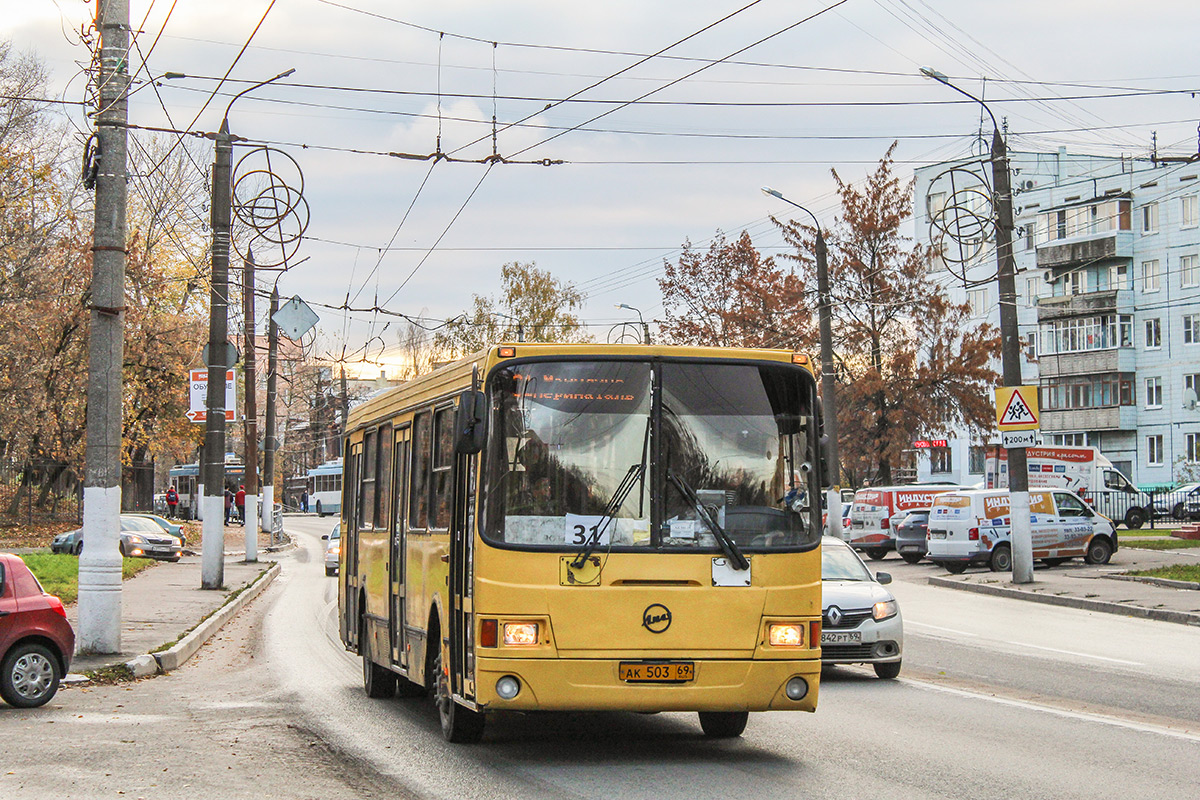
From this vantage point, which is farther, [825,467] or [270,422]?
[270,422]

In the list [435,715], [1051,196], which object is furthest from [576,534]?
[1051,196]

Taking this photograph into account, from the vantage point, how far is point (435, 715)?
1211 cm

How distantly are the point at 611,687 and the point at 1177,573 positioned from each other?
21.9 meters

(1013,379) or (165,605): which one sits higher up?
(1013,379)

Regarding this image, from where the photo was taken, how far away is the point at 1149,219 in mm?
68125

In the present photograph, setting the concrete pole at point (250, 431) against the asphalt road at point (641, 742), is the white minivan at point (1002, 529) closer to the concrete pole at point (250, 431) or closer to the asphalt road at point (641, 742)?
the asphalt road at point (641, 742)

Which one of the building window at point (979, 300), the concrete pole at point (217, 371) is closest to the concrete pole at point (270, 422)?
the concrete pole at point (217, 371)

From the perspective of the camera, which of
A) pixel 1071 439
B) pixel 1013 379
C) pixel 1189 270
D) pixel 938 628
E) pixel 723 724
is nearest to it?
pixel 723 724

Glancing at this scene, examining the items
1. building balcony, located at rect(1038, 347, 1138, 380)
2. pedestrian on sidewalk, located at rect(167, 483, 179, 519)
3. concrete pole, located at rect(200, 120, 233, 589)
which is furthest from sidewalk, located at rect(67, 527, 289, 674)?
building balcony, located at rect(1038, 347, 1138, 380)

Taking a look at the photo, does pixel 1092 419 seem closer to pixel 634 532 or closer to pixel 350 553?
pixel 350 553

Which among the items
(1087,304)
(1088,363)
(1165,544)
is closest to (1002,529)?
(1165,544)

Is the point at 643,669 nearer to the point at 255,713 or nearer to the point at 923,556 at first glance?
the point at 255,713

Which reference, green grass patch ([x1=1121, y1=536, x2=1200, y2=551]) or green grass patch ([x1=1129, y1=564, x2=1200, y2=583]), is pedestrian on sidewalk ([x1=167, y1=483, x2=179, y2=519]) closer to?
green grass patch ([x1=1121, y1=536, x2=1200, y2=551])

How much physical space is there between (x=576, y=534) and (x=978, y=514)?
81.5 feet
